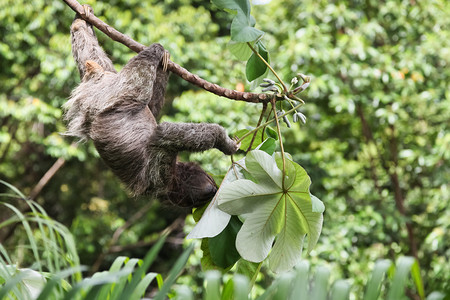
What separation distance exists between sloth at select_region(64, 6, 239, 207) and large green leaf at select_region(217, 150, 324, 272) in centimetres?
41

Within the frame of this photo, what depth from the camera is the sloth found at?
2.09 metres

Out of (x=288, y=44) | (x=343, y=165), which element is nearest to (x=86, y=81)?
(x=288, y=44)

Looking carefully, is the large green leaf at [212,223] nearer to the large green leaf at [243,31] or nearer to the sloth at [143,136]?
the sloth at [143,136]

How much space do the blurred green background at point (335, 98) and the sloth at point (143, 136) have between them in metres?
1.82

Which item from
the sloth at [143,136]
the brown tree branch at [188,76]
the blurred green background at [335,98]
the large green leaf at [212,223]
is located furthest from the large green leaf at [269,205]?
the blurred green background at [335,98]

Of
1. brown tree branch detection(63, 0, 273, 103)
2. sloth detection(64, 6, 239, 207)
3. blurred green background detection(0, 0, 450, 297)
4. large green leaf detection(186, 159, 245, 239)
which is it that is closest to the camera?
large green leaf detection(186, 159, 245, 239)

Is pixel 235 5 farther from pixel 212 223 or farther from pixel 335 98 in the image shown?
pixel 335 98

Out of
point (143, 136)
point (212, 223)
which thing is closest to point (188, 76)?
point (143, 136)

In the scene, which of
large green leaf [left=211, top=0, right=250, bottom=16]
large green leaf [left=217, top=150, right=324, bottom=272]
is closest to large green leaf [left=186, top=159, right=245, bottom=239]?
large green leaf [left=217, top=150, right=324, bottom=272]

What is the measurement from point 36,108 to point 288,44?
2.40 m

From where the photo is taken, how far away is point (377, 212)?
5129mm

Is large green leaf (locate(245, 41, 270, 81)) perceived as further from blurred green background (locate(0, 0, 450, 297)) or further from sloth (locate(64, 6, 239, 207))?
blurred green background (locate(0, 0, 450, 297))

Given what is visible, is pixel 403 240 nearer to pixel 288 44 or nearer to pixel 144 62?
pixel 288 44

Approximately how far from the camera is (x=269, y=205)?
166 cm
